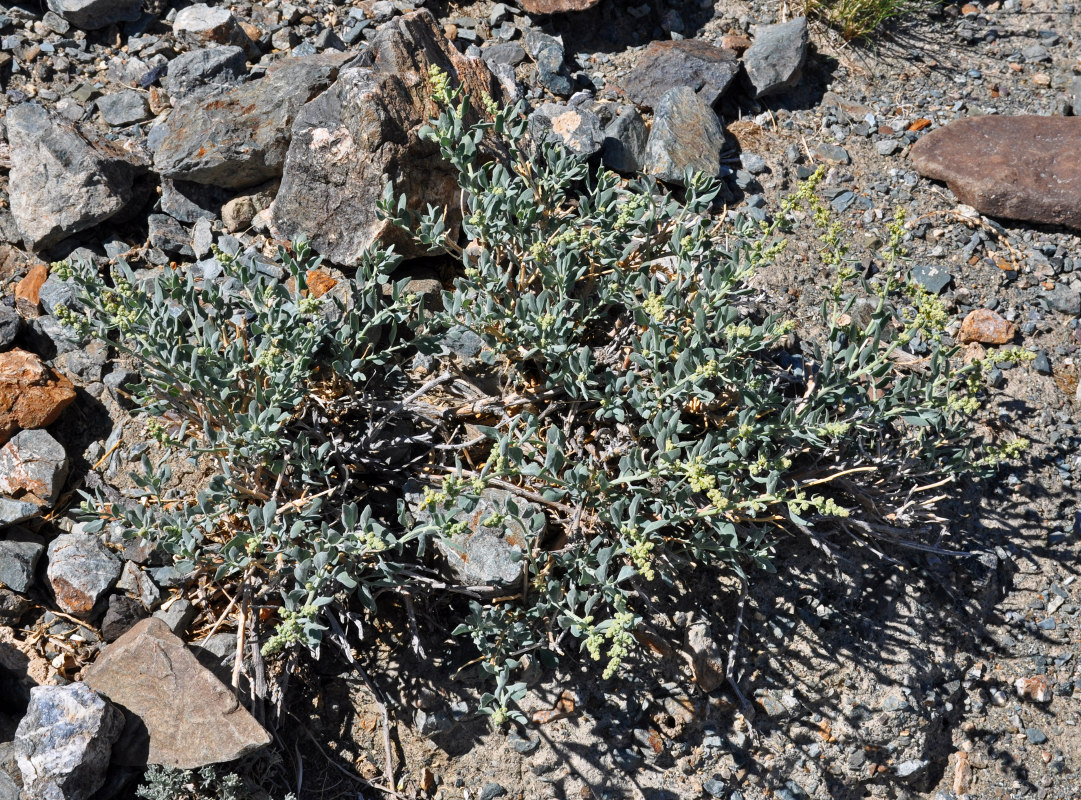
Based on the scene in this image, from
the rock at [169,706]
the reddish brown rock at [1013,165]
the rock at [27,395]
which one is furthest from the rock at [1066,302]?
the rock at [27,395]

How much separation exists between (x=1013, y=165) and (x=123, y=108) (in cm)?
440

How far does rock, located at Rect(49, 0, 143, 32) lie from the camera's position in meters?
4.64

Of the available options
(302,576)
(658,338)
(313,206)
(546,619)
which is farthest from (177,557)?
(658,338)

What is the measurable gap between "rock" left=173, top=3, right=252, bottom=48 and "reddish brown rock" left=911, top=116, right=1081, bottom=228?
11.6 feet

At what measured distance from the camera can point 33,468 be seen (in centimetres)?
366

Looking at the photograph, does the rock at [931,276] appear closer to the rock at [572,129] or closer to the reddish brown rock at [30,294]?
the rock at [572,129]

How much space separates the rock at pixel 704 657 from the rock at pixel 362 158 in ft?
6.63

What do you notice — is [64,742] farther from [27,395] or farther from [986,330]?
[986,330]

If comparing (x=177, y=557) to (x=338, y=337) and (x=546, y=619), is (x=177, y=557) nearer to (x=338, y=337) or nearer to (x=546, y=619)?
(x=338, y=337)

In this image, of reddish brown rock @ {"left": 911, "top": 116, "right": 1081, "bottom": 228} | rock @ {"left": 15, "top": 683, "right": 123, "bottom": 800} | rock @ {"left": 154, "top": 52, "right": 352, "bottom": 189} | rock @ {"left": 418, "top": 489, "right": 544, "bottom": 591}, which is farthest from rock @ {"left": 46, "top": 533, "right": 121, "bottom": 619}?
reddish brown rock @ {"left": 911, "top": 116, "right": 1081, "bottom": 228}

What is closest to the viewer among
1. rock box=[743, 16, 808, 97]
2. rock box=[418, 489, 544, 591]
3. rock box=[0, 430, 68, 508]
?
rock box=[418, 489, 544, 591]

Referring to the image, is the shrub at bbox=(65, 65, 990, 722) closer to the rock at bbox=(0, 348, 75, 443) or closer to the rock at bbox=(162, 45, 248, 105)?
the rock at bbox=(0, 348, 75, 443)

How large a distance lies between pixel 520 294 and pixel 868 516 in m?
1.67

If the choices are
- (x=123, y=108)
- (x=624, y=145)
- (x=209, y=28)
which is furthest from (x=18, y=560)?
(x=624, y=145)
